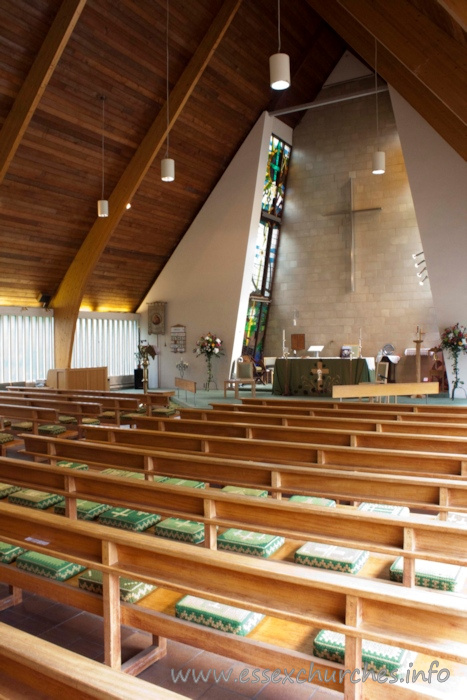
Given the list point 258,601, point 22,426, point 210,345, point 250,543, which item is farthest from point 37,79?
point 258,601

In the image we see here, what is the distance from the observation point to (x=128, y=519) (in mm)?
2803

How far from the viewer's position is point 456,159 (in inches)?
387

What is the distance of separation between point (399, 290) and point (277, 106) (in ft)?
16.5

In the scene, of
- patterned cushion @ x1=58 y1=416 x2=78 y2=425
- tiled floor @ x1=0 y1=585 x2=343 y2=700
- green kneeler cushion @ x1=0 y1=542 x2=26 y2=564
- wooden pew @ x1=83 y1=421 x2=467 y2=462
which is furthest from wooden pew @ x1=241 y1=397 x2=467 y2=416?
green kneeler cushion @ x1=0 y1=542 x2=26 y2=564

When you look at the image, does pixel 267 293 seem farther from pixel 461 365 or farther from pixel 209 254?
pixel 461 365

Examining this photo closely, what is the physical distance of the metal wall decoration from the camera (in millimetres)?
13648

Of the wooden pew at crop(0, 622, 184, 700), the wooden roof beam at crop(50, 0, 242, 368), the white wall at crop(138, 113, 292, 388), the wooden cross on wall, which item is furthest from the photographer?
the white wall at crop(138, 113, 292, 388)

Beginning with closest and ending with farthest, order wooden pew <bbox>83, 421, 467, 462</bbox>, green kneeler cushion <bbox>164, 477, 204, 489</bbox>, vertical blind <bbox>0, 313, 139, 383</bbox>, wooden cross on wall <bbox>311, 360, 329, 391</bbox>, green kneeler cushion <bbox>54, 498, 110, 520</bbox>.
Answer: green kneeler cushion <bbox>54, 498, 110, 520</bbox>, green kneeler cushion <bbox>164, 477, 204, 489</bbox>, wooden pew <bbox>83, 421, 467, 462</bbox>, wooden cross on wall <bbox>311, 360, 329, 391</bbox>, vertical blind <bbox>0, 313, 139, 383</bbox>

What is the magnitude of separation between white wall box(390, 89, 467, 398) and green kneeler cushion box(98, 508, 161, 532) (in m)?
8.66

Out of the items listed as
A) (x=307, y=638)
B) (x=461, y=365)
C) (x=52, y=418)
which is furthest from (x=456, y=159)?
(x=307, y=638)

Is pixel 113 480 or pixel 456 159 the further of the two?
pixel 456 159

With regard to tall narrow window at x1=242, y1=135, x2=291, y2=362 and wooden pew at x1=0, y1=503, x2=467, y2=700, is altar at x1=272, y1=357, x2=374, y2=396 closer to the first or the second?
tall narrow window at x1=242, y1=135, x2=291, y2=362

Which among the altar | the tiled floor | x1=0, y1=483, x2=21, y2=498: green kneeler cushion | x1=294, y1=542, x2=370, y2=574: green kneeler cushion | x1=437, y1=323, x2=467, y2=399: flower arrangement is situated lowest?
the tiled floor

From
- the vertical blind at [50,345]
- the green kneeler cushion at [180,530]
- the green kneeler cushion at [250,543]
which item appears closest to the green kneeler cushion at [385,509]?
the green kneeler cushion at [250,543]
